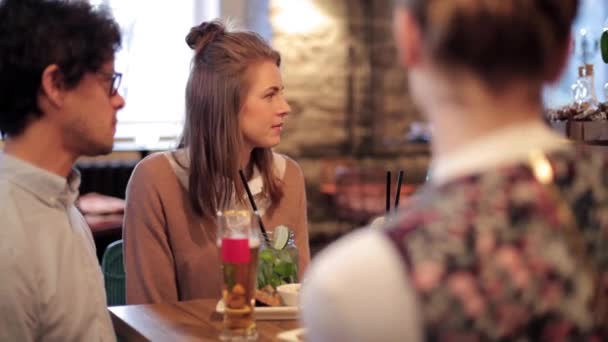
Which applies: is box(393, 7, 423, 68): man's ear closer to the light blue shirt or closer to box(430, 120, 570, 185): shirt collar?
box(430, 120, 570, 185): shirt collar

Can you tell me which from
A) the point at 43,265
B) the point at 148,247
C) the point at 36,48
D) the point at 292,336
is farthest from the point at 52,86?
the point at 148,247

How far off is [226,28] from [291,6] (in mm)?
3160

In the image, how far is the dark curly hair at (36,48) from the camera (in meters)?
1.55

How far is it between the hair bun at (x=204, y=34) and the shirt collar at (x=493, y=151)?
1.79 metres

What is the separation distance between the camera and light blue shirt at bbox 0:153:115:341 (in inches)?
58.7

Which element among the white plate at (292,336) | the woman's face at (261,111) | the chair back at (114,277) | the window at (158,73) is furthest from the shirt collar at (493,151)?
the window at (158,73)

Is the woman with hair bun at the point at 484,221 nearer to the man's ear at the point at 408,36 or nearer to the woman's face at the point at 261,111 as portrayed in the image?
the man's ear at the point at 408,36

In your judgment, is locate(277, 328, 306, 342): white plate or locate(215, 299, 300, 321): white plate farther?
locate(215, 299, 300, 321): white plate

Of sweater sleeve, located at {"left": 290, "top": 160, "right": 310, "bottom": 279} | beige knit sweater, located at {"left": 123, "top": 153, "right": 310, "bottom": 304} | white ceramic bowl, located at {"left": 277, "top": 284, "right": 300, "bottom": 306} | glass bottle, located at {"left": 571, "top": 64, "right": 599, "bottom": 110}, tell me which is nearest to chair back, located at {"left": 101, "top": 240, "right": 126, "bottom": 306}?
beige knit sweater, located at {"left": 123, "top": 153, "right": 310, "bottom": 304}

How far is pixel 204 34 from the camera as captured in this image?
2518 millimetres

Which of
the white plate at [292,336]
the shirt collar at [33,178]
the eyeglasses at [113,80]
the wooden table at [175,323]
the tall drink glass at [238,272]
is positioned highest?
the eyeglasses at [113,80]

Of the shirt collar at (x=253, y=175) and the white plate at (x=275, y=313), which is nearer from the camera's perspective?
the white plate at (x=275, y=313)

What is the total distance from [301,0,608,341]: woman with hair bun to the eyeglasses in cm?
96

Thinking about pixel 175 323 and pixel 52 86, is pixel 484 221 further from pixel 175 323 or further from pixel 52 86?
pixel 175 323
